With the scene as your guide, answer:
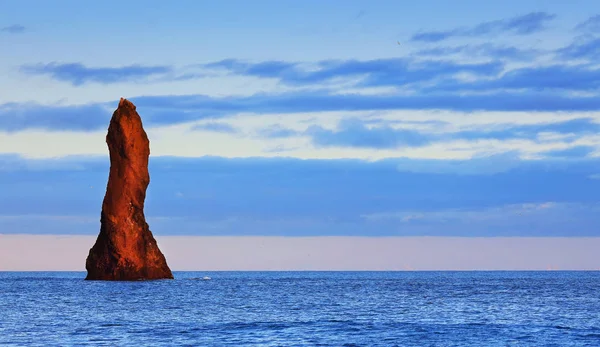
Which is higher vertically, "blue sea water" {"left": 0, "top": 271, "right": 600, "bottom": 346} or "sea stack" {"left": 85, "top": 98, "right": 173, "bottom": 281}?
"sea stack" {"left": 85, "top": 98, "right": 173, "bottom": 281}

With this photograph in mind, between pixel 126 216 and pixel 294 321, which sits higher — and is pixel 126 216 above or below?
above

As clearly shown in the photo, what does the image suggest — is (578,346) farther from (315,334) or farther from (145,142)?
(145,142)

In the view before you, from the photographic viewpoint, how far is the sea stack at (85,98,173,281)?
130625mm

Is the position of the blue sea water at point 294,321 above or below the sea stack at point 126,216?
below

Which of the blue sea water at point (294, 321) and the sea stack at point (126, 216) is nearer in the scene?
the blue sea water at point (294, 321)

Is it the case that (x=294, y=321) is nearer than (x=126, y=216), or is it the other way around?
(x=294, y=321)

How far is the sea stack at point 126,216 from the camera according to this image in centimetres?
13062

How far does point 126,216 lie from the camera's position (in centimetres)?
13200

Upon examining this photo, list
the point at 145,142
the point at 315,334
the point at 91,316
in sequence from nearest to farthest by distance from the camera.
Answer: the point at 315,334, the point at 91,316, the point at 145,142

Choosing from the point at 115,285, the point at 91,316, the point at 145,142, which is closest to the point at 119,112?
the point at 145,142

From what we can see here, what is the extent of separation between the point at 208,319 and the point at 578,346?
27729 millimetres

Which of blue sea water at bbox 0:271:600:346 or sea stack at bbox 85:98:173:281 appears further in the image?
sea stack at bbox 85:98:173:281

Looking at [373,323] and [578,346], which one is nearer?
[578,346]

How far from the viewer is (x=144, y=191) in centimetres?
13825
